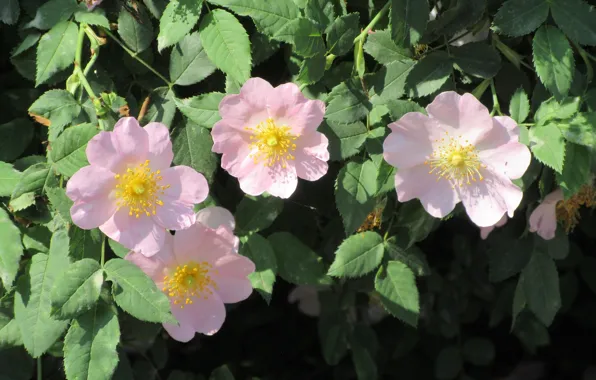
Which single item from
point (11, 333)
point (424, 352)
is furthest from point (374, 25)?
point (424, 352)

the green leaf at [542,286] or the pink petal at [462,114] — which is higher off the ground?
the pink petal at [462,114]

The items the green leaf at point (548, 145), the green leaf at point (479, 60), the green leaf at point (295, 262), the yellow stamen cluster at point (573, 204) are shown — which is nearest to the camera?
the green leaf at point (548, 145)

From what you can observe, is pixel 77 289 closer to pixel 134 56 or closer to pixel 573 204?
pixel 134 56

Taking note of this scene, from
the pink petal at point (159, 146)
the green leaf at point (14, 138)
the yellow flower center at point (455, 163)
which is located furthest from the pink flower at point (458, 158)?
the green leaf at point (14, 138)

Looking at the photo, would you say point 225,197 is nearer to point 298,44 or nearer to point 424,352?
point 298,44

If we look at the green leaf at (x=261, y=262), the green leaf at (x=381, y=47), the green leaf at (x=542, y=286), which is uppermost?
the green leaf at (x=381, y=47)

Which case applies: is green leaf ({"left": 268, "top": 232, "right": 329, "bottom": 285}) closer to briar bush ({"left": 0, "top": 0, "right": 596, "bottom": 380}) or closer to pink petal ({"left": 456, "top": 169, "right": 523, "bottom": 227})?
briar bush ({"left": 0, "top": 0, "right": 596, "bottom": 380})

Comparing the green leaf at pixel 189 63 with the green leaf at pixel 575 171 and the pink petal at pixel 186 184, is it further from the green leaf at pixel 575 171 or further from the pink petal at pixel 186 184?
the green leaf at pixel 575 171
